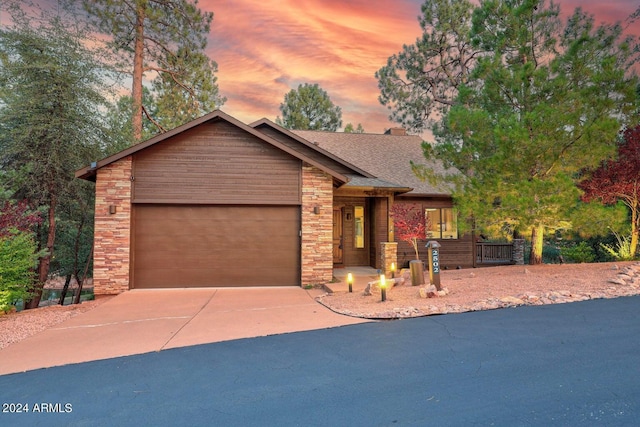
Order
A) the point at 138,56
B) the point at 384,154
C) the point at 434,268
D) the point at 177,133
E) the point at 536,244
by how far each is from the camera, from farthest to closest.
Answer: the point at 384,154 < the point at 138,56 < the point at 536,244 < the point at 177,133 < the point at 434,268

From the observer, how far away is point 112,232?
8977 millimetres

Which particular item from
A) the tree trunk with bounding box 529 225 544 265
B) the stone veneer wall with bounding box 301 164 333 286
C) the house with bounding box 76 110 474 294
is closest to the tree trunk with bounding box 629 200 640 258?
the tree trunk with bounding box 529 225 544 265

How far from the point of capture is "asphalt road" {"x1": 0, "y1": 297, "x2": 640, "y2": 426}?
2896 millimetres

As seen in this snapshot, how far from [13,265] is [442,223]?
13.0 metres

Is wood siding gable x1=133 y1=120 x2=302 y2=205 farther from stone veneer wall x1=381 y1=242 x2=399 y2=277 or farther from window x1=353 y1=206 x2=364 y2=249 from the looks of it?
window x1=353 y1=206 x2=364 y2=249

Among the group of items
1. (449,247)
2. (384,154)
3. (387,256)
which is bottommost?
(387,256)

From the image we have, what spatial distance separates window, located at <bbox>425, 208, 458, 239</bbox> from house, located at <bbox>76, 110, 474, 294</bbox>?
5.26m

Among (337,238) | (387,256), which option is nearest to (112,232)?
(337,238)

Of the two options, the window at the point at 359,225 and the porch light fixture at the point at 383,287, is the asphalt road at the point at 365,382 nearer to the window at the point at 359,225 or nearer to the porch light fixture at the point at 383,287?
the porch light fixture at the point at 383,287

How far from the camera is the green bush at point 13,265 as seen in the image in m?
6.97

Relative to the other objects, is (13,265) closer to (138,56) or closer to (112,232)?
(112,232)

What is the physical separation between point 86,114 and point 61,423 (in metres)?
9.95

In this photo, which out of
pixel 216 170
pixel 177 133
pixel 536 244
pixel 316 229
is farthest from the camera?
pixel 536 244

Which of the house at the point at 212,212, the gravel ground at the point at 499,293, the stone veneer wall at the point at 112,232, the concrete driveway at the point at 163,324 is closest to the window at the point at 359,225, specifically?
the house at the point at 212,212
